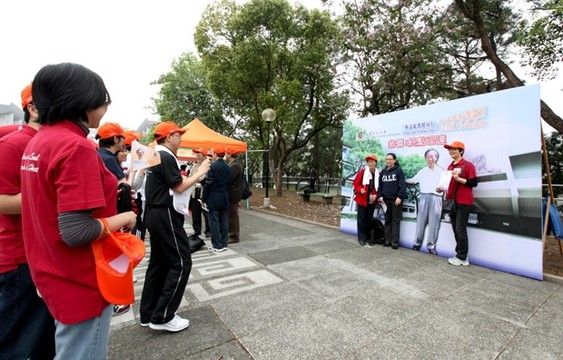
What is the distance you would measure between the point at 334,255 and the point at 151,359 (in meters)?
3.50

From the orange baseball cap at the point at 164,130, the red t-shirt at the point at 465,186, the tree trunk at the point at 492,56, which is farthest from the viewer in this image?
the tree trunk at the point at 492,56

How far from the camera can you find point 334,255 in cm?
509

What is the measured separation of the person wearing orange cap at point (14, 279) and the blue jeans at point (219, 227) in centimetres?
391

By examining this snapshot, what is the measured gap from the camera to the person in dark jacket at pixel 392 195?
5.53m

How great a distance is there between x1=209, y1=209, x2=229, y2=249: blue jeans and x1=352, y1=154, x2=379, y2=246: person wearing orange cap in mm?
2794

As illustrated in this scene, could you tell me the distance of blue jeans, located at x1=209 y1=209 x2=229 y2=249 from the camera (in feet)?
17.7

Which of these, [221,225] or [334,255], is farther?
[221,225]

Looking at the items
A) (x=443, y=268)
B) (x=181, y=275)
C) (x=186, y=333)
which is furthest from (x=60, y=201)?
(x=443, y=268)

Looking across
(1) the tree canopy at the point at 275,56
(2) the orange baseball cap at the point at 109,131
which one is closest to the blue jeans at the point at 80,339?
(2) the orange baseball cap at the point at 109,131

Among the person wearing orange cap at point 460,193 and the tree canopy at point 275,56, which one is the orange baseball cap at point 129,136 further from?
the tree canopy at point 275,56

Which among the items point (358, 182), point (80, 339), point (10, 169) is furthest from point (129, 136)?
point (358, 182)

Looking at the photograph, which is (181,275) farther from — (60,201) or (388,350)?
(388,350)

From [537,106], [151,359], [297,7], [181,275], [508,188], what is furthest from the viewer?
[297,7]

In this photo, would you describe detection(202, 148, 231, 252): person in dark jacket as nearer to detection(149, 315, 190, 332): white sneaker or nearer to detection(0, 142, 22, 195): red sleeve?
detection(149, 315, 190, 332): white sneaker
